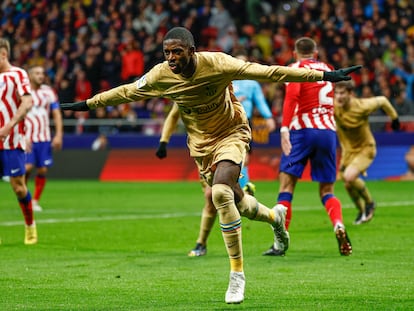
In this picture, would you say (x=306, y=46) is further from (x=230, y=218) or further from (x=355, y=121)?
(x=355, y=121)

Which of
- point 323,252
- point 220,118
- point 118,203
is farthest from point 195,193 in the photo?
point 220,118

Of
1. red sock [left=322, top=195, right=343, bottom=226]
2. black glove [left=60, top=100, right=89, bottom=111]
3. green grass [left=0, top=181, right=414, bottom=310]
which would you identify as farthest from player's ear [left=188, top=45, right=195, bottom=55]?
red sock [left=322, top=195, right=343, bottom=226]

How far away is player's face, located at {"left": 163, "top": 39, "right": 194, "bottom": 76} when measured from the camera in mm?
8320

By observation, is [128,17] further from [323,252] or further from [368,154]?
[323,252]

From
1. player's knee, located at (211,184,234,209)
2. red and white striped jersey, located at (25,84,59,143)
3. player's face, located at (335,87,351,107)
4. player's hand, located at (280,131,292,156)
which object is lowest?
red and white striped jersey, located at (25,84,59,143)

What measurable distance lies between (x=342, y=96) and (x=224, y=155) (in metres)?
6.95

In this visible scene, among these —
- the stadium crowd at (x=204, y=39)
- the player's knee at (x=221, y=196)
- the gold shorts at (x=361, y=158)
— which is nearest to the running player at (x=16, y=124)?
the player's knee at (x=221, y=196)

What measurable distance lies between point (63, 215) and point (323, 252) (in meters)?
6.57

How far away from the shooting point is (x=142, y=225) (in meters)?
15.1

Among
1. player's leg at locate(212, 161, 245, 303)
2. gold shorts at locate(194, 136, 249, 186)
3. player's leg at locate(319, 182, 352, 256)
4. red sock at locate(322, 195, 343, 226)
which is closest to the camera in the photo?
player's leg at locate(212, 161, 245, 303)

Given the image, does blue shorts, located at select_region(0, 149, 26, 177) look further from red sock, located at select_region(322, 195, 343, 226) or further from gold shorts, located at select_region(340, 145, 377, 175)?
gold shorts, located at select_region(340, 145, 377, 175)

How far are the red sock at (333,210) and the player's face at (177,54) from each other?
3715 millimetres

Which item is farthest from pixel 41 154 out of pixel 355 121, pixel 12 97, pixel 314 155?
pixel 314 155

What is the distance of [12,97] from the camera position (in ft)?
41.6
